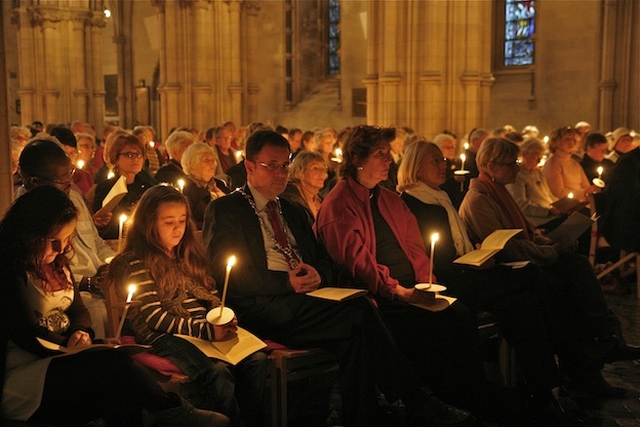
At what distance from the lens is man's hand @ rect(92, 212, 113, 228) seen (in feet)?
19.8

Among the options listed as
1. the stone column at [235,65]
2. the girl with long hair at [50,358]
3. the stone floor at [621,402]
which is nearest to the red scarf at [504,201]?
the stone floor at [621,402]

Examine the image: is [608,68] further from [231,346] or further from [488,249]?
[231,346]

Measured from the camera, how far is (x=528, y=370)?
548 centimetres

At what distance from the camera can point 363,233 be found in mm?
5488

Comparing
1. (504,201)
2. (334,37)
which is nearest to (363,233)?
(504,201)

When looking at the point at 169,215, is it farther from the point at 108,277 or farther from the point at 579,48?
the point at 579,48

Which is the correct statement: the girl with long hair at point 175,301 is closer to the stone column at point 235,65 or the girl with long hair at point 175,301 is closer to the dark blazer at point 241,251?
the dark blazer at point 241,251

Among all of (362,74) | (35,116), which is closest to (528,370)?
(362,74)

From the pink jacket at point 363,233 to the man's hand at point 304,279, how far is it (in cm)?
39

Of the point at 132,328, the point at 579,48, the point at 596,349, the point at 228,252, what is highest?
the point at 579,48

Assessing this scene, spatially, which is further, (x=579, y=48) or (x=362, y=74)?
(x=362, y=74)

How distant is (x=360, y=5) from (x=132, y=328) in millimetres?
20169

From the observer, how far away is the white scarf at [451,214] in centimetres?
596

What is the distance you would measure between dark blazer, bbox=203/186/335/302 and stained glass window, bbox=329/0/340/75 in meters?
20.5
